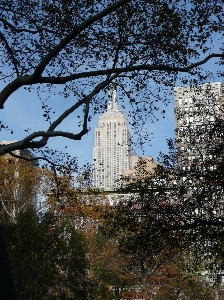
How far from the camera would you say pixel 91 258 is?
106 feet

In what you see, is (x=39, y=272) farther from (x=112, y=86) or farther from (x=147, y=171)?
(x=112, y=86)

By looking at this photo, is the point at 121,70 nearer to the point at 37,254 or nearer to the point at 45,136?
the point at 45,136

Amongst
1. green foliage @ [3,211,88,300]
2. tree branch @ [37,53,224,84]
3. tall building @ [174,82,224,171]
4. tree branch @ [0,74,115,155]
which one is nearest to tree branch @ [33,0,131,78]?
tree branch @ [37,53,224,84]

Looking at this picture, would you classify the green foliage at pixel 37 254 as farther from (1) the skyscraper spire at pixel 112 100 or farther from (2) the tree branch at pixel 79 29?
(2) the tree branch at pixel 79 29

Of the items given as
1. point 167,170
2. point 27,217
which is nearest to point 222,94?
point 167,170

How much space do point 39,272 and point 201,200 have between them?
11600 millimetres

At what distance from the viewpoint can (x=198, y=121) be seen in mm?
13211

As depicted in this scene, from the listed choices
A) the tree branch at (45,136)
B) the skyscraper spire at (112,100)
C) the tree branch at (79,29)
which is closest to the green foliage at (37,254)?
the skyscraper spire at (112,100)

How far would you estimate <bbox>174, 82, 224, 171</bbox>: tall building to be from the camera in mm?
12469

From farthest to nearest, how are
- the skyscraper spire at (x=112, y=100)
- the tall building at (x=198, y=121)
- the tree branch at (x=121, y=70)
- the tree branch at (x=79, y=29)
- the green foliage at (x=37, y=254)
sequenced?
the green foliage at (x=37, y=254), the tall building at (x=198, y=121), the skyscraper spire at (x=112, y=100), the tree branch at (x=121, y=70), the tree branch at (x=79, y=29)

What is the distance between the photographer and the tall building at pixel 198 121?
1247 centimetres

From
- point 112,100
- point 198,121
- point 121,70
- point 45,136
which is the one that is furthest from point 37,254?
point 121,70

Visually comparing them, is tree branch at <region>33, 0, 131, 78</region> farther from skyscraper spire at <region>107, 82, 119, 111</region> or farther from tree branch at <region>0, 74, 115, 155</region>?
skyscraper spire at <region>107, 82, 119, 111</region>

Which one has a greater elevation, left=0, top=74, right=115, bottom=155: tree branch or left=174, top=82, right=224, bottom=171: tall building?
left=174, top=82, right=224, bottom=171: tall building
